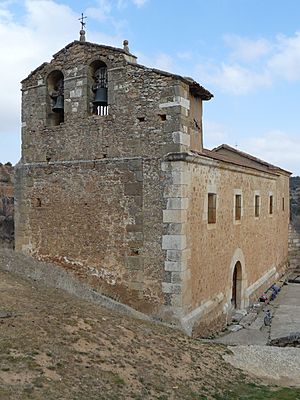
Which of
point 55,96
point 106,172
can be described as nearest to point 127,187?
point 106,172

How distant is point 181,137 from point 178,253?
273cm

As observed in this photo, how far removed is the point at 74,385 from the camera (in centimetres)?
569

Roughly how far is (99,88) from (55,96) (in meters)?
1.58

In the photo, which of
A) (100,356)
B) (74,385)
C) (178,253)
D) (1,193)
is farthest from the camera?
(1,193)

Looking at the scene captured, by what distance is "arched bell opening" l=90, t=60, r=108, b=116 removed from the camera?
474 inches

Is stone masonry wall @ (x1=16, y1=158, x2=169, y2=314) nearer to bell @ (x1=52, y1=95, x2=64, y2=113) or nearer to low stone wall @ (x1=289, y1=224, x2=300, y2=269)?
bell @ (x1=52, y1=95, x2=64, y2=113)

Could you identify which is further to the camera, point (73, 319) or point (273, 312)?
point (273, 312)

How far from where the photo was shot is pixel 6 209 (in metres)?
22.6

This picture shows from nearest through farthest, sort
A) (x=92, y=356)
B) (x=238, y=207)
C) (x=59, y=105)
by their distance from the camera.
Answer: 1. (x=92, y=356)
2. (x=59, y=105)
3. (x=238, y=207)

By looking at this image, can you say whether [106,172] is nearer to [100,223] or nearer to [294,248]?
[100,223]

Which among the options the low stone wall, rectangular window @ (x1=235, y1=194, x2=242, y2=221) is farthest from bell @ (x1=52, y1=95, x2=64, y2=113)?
the low stone wall

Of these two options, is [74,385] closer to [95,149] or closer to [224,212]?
[95,149]

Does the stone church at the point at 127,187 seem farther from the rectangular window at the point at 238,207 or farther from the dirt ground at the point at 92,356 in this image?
the dirt ground at the point at 92,356

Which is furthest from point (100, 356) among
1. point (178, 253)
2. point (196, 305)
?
point (196, 305)
